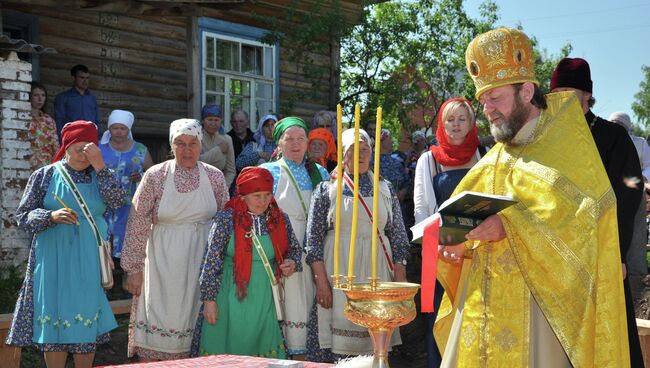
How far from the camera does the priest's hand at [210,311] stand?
5176 mm

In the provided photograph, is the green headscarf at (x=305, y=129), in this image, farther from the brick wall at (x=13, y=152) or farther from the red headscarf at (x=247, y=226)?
the brick wall at (x=13, y=152)

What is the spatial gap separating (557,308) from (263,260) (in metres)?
2.52

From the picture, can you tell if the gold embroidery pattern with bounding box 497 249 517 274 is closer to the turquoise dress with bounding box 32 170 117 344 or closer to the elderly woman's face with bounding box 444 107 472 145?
the elderly woman's face with bounding box 444 107 472 145

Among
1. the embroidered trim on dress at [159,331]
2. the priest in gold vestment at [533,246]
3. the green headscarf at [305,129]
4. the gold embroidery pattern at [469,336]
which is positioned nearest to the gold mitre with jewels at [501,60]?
the priest in gold vestment at [533,246]

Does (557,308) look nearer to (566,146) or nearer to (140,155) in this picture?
(566,146)

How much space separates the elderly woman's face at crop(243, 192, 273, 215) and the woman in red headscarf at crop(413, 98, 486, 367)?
1.00 m

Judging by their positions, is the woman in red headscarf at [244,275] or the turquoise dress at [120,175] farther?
the turquoise dress at [120,175]

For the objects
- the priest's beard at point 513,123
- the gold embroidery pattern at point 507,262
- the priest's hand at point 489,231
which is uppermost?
the priest's beard at point 513,123

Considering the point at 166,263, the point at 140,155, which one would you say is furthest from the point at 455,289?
the point at 140,155

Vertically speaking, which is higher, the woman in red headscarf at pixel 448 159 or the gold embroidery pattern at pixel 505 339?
the woman in red headscarf at pixel 448 159

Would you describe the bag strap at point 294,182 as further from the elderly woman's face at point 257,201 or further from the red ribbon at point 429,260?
the red ribbon at point 429,260

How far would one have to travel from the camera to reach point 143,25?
38.4ft

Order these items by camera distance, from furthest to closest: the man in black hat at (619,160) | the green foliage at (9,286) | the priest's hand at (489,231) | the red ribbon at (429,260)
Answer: the green foliage at (9,286) < the man in black hat at (619,160) < the priest's hand at (489,231) < the red ribbon at (429,260)

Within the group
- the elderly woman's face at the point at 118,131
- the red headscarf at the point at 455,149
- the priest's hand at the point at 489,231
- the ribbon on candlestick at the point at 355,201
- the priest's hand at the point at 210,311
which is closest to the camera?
the ribbon on candlestick at the point at 355,201
